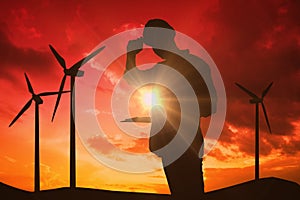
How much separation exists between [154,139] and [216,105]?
279cm

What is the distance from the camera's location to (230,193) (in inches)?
1505

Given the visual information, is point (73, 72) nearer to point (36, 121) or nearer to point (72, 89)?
point (72, 89)

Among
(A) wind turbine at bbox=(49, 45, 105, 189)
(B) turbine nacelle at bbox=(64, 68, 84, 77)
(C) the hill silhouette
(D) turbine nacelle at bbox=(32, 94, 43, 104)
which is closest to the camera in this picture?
(C) the hill silhouette

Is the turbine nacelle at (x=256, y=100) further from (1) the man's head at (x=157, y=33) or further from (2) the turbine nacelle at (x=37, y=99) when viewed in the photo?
(1) the man's head at (x=157, y=33)

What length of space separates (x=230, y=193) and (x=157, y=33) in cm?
2172

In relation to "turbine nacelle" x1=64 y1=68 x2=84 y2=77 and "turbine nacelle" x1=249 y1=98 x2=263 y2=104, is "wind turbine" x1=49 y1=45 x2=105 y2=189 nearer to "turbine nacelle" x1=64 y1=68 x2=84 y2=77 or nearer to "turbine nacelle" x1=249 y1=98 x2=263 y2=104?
"turbine nacelle" x1=64 y1=68 x2=84 y2=77

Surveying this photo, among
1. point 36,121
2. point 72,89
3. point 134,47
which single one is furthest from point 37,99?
point 134,47

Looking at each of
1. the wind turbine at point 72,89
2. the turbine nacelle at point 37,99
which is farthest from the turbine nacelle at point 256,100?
the turbine nacelle at point 37,99

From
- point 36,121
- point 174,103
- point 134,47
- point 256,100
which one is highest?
point 256,100

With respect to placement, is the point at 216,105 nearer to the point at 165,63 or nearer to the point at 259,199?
the point at 165,63

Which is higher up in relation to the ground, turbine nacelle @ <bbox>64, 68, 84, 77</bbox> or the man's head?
A: turbine nacelle @ <bbox>64, 68, 84, 77</bbox>

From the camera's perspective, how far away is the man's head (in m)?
19.2

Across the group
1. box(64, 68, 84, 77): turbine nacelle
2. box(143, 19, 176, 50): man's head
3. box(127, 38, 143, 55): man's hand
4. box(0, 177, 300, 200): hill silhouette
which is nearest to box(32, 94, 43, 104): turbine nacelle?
box(64, 68, 84, 77): turbine nacelle

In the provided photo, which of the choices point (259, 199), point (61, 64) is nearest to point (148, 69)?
point (259, 199)
